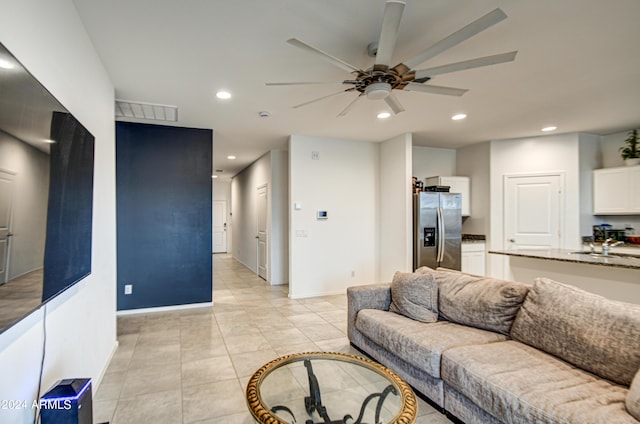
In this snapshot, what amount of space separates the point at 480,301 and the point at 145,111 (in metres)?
4.29

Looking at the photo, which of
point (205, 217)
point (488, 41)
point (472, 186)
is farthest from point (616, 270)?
point (205, 217)

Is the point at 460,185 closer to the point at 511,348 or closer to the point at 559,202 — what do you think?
the point at 559,202

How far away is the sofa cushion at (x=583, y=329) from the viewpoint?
1.75 meters

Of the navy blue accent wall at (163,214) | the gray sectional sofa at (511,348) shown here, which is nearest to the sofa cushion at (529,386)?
the gray sectional sofa at (511,348)

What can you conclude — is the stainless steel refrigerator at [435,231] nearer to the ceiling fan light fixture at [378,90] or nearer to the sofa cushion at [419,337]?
the sofa cushion at [419,337]

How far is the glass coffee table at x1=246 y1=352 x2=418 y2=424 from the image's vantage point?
1664 mm

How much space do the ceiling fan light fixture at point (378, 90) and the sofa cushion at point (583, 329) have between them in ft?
5.89

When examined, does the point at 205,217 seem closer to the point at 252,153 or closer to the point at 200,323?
the point at 200,323

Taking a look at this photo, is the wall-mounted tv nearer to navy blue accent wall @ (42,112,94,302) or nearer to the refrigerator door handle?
navy blue accent wall @ (42,112,94,302)

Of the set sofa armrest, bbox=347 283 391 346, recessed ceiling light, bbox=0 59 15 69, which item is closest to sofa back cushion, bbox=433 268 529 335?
sofa armrest, bbox=347 283 391 346

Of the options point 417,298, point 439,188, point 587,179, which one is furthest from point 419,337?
point 587,179

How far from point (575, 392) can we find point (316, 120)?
3.92 m

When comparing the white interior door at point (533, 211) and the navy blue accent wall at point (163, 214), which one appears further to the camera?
the white interior door at point (533, 211)

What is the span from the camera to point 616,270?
2867mm
